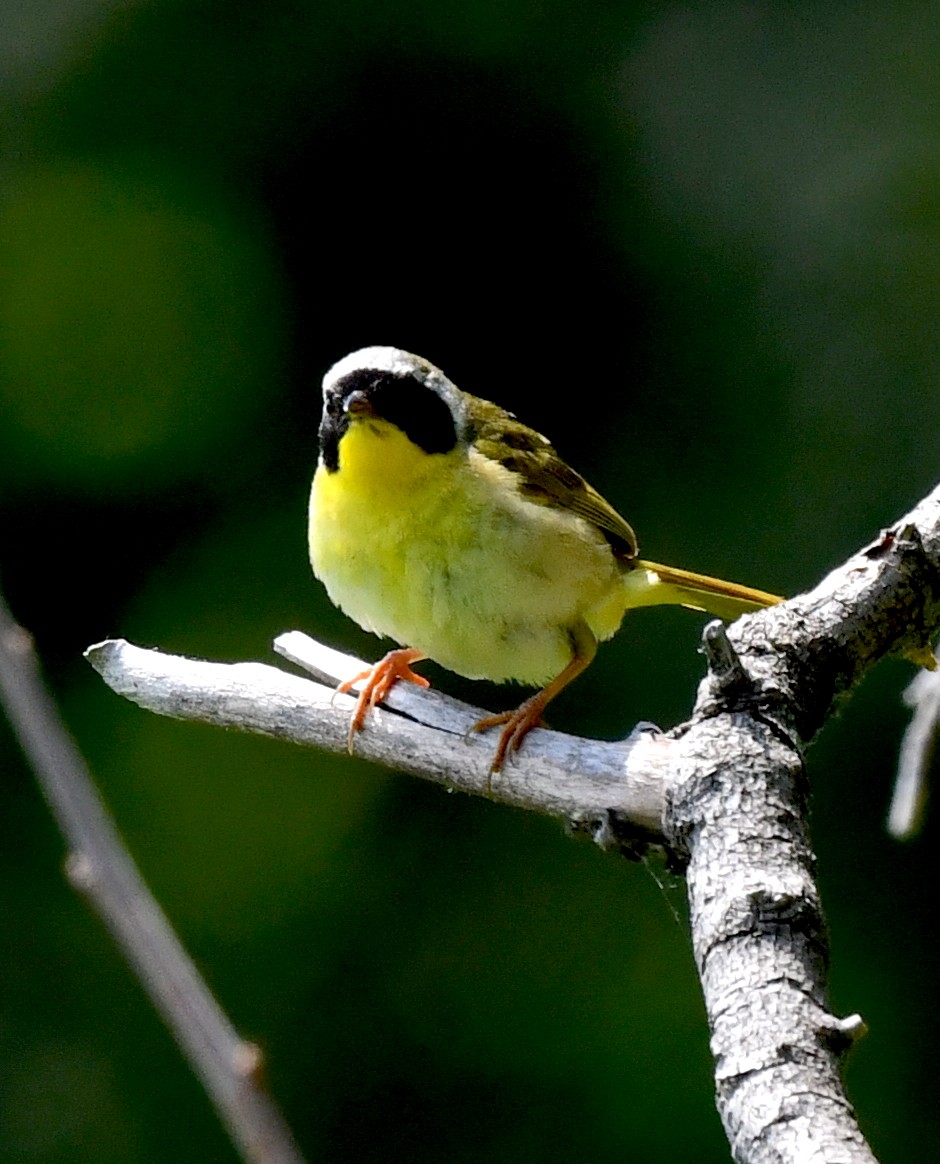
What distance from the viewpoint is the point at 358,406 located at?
8.78ft

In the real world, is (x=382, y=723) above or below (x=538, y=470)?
below

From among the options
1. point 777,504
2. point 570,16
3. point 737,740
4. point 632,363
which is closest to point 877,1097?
point 777,504

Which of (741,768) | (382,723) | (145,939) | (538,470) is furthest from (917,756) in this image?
(145,939)

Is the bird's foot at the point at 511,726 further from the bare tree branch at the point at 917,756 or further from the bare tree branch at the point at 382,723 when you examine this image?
the bare tree branch at the point at 917,756

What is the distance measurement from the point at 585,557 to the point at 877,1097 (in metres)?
2.02

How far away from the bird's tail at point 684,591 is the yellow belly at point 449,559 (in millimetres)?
268

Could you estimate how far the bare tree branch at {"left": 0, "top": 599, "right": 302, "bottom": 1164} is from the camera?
78 cm

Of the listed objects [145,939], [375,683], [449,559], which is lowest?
[145,939]

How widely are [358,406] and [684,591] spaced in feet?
2.37

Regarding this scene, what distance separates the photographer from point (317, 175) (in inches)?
178

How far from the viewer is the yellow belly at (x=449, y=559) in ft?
8.38

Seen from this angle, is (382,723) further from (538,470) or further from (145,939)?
(145,939)

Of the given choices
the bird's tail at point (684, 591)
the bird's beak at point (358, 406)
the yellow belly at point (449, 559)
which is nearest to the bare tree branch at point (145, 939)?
the yellow belly at point (449, 559)

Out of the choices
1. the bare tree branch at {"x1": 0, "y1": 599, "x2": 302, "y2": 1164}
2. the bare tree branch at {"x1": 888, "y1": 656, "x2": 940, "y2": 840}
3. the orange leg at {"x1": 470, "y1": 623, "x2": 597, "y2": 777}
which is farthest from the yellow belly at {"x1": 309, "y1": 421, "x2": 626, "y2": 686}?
the bare tree branch at {"x1": 0, "y1": 599, "x2": 302, "y2": 1164}
